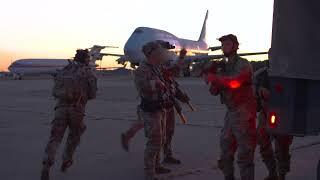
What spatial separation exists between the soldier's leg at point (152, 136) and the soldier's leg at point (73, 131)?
3.52ft

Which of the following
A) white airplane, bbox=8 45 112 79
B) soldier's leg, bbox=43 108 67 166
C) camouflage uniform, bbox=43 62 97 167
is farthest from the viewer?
white airplane, bbox=8 45 112 79

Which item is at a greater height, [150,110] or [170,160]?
[150,110]

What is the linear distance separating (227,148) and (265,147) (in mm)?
719

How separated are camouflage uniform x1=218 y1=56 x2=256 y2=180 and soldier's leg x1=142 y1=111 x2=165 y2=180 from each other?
892mm

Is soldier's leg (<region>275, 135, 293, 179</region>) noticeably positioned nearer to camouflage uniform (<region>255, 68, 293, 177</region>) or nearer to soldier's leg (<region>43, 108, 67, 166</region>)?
camouflage uniform (<region>255, 68, 293, 177</region>)

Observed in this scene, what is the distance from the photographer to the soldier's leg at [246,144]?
6238mm

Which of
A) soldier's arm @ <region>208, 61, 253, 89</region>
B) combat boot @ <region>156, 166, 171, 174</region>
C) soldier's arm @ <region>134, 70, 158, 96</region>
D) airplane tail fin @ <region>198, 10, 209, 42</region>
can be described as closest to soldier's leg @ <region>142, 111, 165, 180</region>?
soldier's arm @ <region>134, 70, 158, 96</region>

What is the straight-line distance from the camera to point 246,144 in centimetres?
625

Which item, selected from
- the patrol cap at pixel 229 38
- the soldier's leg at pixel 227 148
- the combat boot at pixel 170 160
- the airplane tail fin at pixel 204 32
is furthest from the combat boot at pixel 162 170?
the airplane tail fin at pixel 204 32

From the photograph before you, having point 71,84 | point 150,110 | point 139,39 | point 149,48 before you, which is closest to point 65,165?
point 71,84

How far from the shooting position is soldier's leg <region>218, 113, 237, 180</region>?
6404 mm

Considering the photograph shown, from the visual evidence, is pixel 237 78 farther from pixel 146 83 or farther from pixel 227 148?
pixel 146 83

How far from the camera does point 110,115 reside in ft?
55.0

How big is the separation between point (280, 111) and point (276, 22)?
2.55 feet
